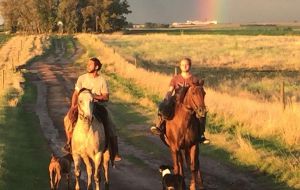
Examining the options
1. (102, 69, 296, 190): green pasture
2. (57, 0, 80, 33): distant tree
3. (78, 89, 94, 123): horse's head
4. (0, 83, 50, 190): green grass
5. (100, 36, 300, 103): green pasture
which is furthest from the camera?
(57, 0, 80, 33): distant tree

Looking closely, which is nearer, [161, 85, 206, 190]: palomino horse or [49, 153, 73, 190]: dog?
[161, 85, 206, 190]: palomino horse

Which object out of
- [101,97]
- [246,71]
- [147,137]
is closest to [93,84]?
[101,97]

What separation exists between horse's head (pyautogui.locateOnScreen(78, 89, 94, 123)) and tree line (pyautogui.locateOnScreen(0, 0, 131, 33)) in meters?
126

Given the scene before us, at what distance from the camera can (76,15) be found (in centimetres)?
13438

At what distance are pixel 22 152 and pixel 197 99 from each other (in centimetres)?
643

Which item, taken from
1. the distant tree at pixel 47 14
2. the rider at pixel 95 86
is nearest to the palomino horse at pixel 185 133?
the rider at pixel 95 86

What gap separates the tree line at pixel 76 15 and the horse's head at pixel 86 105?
12638 centimetres

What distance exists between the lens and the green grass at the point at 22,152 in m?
11.9

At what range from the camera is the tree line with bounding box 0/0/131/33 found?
135 m

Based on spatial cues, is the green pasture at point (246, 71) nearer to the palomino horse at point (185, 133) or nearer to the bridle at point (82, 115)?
the palomino horse at point (185, 133)

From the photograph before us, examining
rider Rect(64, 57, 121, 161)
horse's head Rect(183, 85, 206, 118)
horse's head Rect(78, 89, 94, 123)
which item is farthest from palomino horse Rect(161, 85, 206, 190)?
horse's head Rect(78, 89, 94, 123)

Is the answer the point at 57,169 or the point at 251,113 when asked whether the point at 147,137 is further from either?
the point at 57,169

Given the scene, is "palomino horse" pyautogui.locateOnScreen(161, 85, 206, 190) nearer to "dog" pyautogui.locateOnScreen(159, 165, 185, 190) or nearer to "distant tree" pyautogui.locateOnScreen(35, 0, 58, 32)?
"dog" pyautogui.locateOnScreen(159, 165, 185, 190)

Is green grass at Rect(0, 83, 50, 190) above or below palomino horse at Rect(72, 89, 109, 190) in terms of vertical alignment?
below
